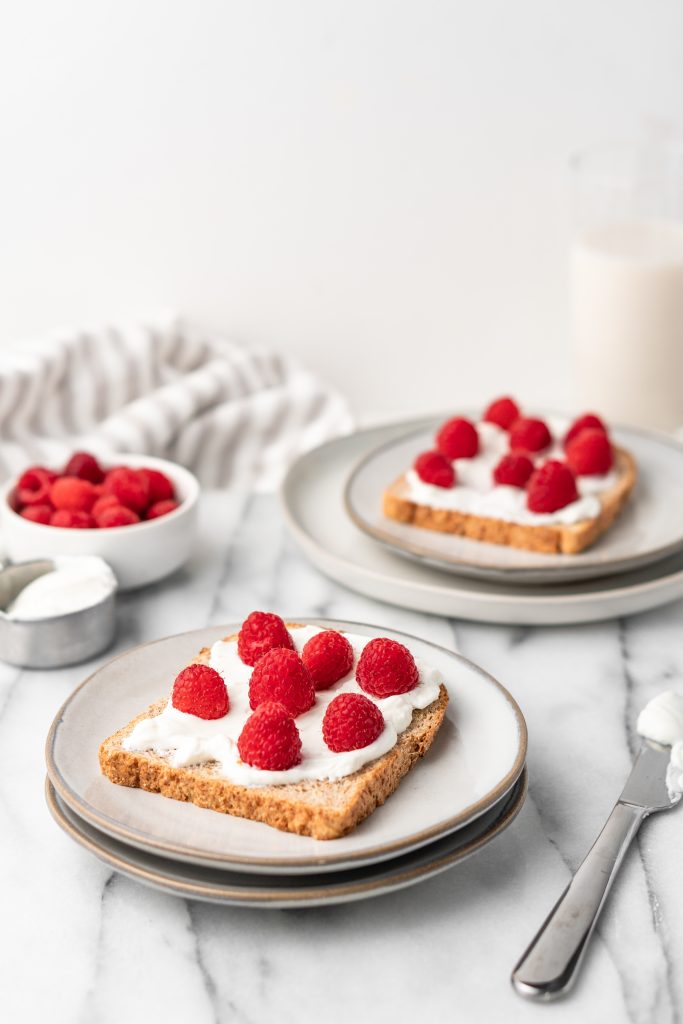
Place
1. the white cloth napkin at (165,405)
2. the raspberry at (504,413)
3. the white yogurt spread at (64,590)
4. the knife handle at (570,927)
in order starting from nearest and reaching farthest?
the knife handle at (570,927) < the white yogurt spread at (64,590) < the raspberry at (504,413) < the white cloth napkin at (165,405)

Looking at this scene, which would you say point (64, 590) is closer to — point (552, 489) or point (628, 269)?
point (552, 489)

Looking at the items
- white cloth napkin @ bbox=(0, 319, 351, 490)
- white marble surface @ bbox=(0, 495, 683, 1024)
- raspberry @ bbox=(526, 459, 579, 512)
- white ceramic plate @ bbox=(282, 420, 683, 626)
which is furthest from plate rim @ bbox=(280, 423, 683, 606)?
white cloth napkin @ bbox=(0, 319, 351, 490)

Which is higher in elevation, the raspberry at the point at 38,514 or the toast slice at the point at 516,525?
the raspberry at the point at 38,514

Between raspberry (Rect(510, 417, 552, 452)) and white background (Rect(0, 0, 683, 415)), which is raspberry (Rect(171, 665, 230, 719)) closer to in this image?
raspberry (Rect(510, 417, 552, 452))

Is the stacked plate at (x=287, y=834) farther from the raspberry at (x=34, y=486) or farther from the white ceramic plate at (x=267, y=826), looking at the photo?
the raspberry at (x=34, y=486)

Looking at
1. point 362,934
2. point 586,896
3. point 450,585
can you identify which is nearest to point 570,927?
point 586,896

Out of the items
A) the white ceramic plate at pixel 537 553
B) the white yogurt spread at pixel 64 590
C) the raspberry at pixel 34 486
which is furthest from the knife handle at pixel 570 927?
the raspberry at pixel 34 486
